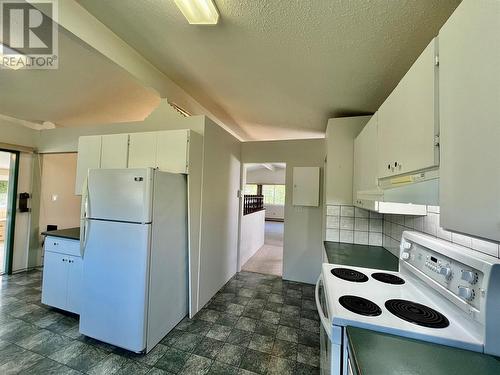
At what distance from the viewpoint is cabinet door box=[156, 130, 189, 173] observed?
7.23 feet

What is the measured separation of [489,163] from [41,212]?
17.4 feet

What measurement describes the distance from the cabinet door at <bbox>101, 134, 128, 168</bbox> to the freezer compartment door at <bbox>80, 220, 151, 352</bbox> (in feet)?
2.73

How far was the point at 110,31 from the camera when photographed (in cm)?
170

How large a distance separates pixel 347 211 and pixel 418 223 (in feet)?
2.84

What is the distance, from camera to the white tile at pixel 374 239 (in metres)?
2.38

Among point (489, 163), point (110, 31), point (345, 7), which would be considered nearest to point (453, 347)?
point (489, 163)

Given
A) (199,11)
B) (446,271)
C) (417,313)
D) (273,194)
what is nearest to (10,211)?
(199,11)

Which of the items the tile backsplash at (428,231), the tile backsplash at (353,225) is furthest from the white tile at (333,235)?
the tile backsplash at (428,231)

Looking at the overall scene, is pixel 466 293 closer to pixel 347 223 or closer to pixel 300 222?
pixel 347 223

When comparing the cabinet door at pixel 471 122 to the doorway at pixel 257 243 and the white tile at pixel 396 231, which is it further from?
the doorway at pixel 257 243

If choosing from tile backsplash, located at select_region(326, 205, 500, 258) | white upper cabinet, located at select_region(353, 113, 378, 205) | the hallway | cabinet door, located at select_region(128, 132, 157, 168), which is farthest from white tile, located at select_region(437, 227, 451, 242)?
the hallway

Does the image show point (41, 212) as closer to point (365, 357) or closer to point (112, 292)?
point (112, 292)

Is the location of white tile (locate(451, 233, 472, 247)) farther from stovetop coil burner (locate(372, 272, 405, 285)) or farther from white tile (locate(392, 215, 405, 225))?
white tile (locate(392, 215, 405, 225))

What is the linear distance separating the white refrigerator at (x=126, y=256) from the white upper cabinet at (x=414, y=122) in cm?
184
